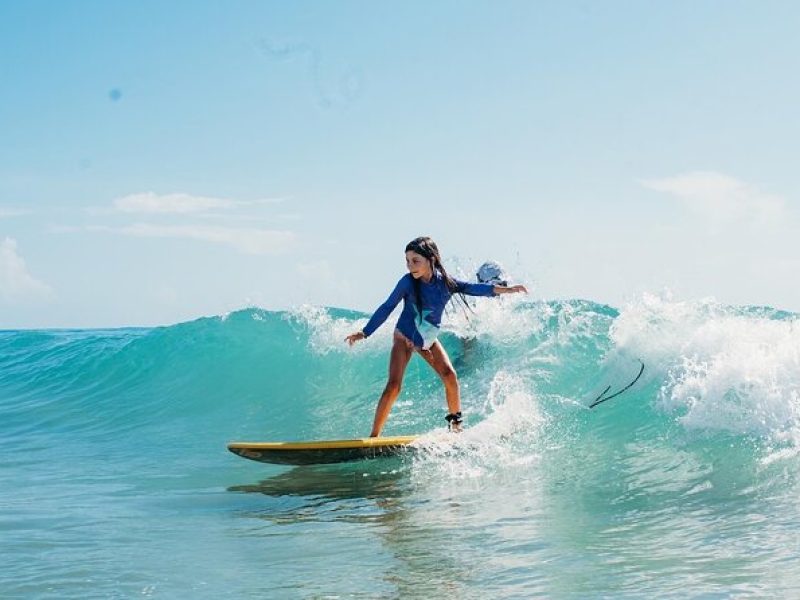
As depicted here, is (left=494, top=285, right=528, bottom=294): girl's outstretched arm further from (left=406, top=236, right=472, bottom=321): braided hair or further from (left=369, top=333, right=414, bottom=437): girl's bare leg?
(left=369, top=333, right=414, bottom=437): girl's bare leg

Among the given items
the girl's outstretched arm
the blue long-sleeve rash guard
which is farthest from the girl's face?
the girl's outstretched arm

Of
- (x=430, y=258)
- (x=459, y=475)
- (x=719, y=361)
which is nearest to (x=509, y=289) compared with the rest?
(x=430, y=258)

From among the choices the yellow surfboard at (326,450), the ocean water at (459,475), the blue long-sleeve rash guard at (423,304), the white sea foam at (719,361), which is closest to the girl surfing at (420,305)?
the blue long-sleeve rash guard at (423,304)

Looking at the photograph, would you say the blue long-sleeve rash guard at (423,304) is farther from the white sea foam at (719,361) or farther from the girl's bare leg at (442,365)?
the white sea foam at (719,361)

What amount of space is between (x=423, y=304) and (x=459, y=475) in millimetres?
1614

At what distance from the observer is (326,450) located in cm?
831

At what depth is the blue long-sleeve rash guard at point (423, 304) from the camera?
821cm

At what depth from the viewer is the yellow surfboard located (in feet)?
27.2

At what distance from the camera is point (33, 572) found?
5230 mm

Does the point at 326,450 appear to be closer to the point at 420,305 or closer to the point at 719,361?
the point at 420,305

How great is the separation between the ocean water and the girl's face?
1699mm

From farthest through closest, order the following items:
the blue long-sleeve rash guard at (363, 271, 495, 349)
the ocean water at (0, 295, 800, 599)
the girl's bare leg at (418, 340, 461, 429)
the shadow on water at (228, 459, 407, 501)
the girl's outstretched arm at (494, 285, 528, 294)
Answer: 1. the girl's bare leg at (418, 340, 461, 429)
2. the blue long-sleeve rash guard at (363, 271, 495, 349)
3. the girl's outstretched arm at (494, 285, 528, 294)
4. the shadow on water at (228, 459, 407, 501)
5. the ocean water at (0, 295, 800, 599)

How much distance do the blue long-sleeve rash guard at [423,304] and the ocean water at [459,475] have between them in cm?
113

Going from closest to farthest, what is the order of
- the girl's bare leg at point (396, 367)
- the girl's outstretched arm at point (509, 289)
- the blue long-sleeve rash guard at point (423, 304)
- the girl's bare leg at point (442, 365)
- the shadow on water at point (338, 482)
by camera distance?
the shadow on water at point (338, 482) < the girl's outstretched arm at point (509, 289) < the blue long-sleeve rash guard at point (423, 304) < the girl's bare leg at point (396, 367) < the girl's bare leg at point (442, 365)
